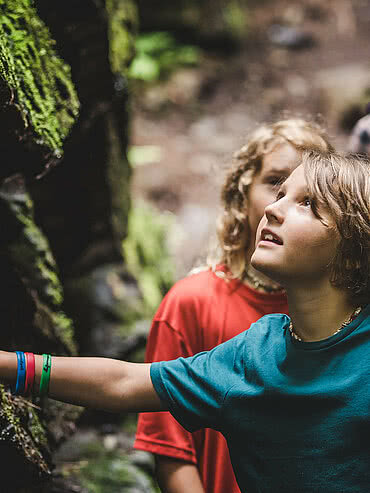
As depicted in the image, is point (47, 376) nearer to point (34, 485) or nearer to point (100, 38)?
point (34, 485)

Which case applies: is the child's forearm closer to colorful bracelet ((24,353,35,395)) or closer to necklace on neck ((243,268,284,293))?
colorful bracelet ((24,353,35,395))

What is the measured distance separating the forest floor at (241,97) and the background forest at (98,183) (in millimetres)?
33

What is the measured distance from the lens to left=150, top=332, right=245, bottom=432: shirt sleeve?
179 cm

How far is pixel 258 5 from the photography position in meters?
11.8

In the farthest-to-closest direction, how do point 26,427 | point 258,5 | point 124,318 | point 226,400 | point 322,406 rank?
point 258,5 < point 124,318 < point 26,427 < point 226,400 < point 322,406

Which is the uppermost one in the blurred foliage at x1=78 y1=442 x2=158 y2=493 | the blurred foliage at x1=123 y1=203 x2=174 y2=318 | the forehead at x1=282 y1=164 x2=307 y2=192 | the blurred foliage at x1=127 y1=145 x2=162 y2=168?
the forehead at x1=282 y1=164 x2=307 y2=192

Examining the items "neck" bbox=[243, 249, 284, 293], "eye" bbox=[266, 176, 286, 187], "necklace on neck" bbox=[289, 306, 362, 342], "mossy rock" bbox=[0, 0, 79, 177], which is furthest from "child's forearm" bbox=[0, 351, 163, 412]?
"eye" bbox=[266, 176, 286, 187]

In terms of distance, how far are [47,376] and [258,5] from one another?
459 inches

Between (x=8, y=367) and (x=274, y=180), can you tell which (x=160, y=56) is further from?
(x=8, y=367)

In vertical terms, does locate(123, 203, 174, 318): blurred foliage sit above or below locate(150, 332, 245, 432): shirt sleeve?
below

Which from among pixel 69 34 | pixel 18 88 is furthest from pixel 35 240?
pixel 69 34

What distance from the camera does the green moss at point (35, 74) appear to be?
226cm

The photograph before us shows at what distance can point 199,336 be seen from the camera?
7.98ft

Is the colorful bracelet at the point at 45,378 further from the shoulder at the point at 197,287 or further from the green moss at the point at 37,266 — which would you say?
the green moss at the point at 37,266
